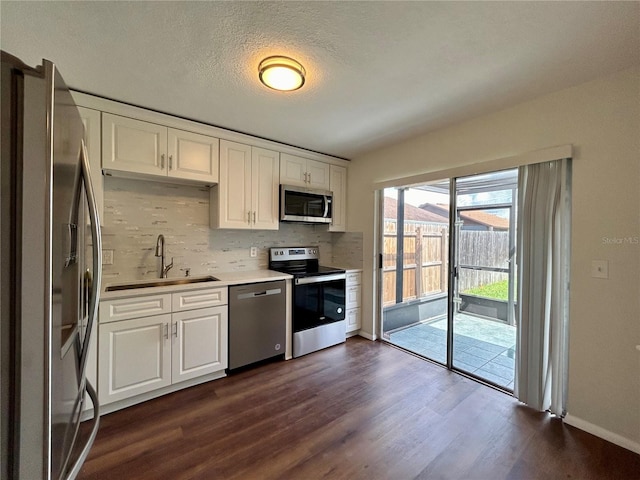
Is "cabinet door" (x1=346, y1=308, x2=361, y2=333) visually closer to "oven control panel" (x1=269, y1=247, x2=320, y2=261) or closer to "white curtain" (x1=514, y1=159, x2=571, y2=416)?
"oven control panel" (x1=269, y1=247, x2=320, y2=261)

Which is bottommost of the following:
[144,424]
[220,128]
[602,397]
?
[144,424]

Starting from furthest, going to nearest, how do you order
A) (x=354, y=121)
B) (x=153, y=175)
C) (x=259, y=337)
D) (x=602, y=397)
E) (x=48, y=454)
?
(x=259, y=337)
(x=354, y=121)
(x=153, y=175)
(x=602, y=397)
(x=48, y=454)

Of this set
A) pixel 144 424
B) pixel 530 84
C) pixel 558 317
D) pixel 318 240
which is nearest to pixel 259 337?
pixel 144 424

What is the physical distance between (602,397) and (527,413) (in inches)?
18.2

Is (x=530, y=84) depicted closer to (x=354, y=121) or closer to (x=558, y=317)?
(x=354, y=121)

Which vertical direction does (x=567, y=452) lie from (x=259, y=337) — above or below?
below

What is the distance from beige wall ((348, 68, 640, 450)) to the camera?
1.67m

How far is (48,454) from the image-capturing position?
0.66 metres

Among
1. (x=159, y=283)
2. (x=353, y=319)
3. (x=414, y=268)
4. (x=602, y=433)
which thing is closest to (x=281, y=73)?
(x=159, y=283)

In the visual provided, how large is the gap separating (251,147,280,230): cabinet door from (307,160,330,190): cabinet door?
0.44m

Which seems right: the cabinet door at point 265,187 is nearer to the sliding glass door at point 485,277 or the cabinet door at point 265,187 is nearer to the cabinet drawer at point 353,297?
the cabinet drawer at point 353,297

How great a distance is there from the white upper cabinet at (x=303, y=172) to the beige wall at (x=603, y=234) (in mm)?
2030

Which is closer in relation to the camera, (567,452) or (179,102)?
(567,452)

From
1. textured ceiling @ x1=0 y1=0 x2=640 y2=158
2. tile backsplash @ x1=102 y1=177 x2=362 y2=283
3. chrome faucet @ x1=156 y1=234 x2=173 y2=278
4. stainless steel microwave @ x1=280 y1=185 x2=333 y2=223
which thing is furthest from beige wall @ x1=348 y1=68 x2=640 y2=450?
chrome faucet @ x1=156 y1=234 x2=173 y2=278
